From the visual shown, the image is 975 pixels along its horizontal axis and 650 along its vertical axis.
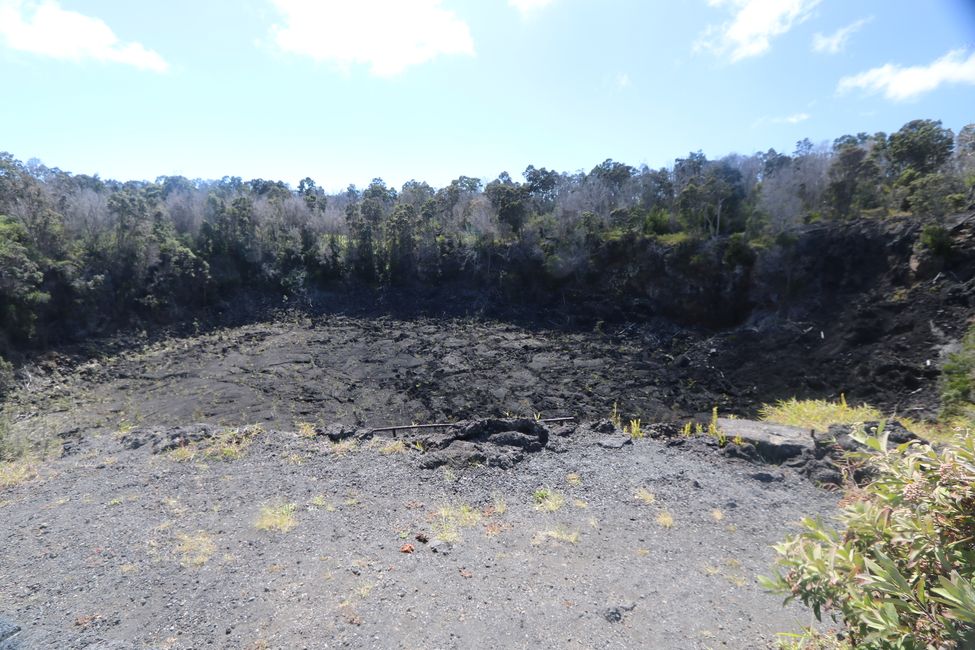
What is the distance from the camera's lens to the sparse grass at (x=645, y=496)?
21.4 ft

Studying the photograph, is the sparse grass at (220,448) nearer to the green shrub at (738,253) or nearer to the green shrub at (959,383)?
the green shrub at (959,383)

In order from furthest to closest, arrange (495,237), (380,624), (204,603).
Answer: (495,237) < (204,603) < (380,624)

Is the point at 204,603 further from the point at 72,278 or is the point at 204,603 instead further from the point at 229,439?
the point at 72,278

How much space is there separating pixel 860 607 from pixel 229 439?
9.30 metres

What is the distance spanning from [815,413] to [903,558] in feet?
34.4

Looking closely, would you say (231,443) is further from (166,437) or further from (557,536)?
(557,536)

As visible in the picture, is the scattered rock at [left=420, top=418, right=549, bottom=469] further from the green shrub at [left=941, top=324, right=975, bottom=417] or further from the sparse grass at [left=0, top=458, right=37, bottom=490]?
the green shrub at [left=941, top=324, right=975, bottom=417]

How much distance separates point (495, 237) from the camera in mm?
23906

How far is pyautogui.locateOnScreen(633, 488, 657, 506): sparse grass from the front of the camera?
21.4 ft

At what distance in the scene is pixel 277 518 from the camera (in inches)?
242

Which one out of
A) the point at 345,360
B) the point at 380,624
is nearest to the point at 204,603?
the point at 380,624

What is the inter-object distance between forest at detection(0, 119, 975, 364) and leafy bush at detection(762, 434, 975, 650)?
1565 centimetres

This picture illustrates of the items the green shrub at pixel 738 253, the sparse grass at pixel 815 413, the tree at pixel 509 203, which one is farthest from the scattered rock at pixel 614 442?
the tree at pixel 509 203

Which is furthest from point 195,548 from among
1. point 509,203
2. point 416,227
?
point 416,227
